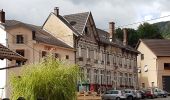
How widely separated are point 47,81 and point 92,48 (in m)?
45.8

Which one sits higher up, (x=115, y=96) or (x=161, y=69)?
(x=161, y=69)

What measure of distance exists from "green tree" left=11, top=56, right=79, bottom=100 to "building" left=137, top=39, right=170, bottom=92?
68818 mm

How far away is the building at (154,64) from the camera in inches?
3708

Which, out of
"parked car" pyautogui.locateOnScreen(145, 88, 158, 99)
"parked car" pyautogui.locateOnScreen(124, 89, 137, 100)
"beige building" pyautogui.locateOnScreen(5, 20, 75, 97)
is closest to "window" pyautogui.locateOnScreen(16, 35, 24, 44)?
"beige building" pyautogui.locateOnScreen(5, 20, 75, 97)

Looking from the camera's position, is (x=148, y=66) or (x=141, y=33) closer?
(x=148, y=66)

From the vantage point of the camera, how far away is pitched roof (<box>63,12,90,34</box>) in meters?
68.1

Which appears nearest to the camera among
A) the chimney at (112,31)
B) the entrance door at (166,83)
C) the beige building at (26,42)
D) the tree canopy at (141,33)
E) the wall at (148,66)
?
the beige building at (26,42)

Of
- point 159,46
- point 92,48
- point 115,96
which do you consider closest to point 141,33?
point 159,46

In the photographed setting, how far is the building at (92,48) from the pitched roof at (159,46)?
1419cm

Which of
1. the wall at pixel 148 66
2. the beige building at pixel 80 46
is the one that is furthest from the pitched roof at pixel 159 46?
the beige building at pixel 80 46

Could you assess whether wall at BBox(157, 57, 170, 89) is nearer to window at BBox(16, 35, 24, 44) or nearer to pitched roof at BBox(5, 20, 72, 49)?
pitched roof at BBox(5, 20, 72, 49)

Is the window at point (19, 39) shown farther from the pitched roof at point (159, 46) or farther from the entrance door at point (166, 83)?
the pitched roof at point (159, 46)

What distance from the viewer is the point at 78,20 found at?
229ft

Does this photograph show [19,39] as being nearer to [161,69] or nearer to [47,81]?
[47,81]
